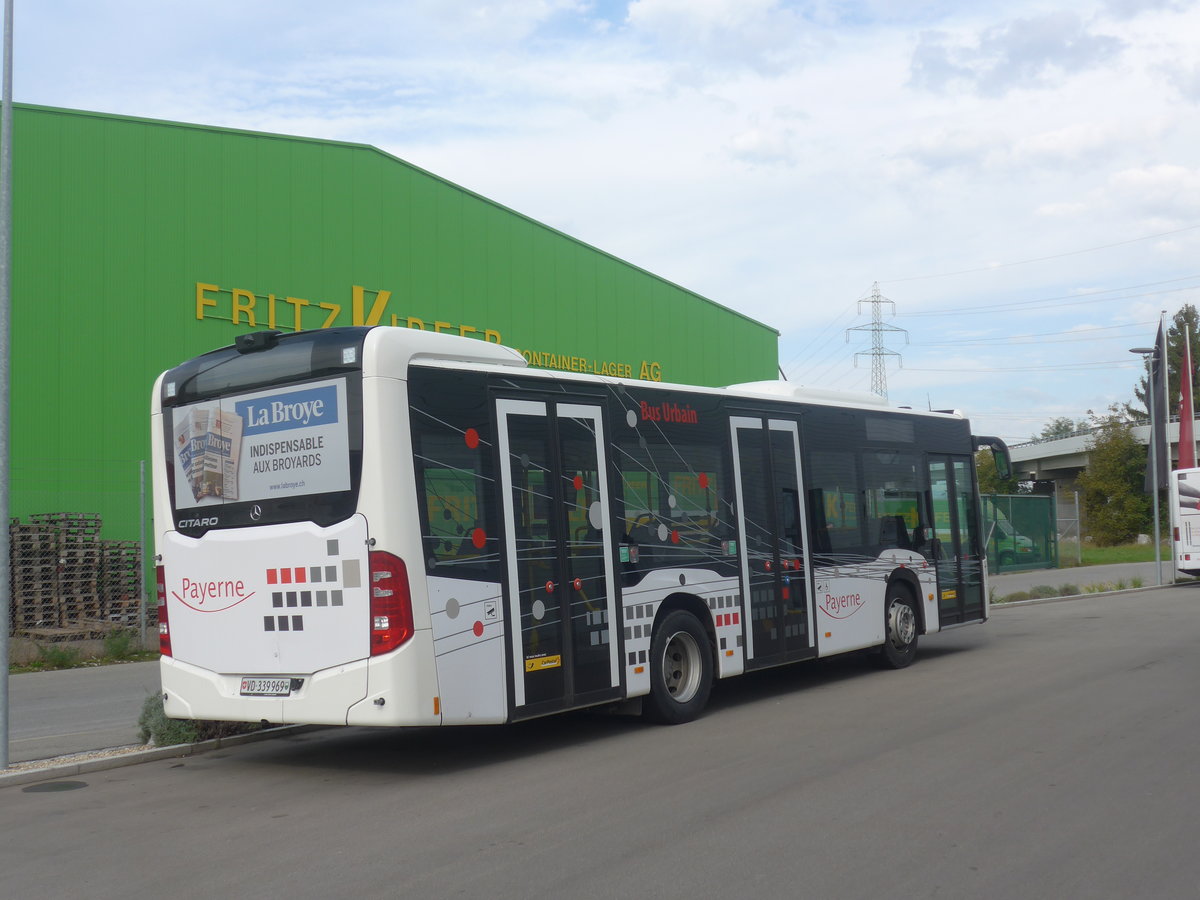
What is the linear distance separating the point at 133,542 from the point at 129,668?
3.70m

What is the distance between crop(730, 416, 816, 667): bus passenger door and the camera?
11.5 m

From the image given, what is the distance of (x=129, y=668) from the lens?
17.0 meters

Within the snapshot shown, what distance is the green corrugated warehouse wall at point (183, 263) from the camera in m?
19.9

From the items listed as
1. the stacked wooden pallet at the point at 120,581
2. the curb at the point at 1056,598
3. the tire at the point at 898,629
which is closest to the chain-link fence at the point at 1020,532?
the curb at the point at 1056,598

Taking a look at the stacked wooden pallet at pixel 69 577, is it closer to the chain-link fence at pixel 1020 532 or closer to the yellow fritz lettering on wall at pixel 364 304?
the yellow fritz lettering on wall at pixel 364 304

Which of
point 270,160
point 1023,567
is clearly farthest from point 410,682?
point 1023,567

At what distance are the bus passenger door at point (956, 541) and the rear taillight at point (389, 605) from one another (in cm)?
887

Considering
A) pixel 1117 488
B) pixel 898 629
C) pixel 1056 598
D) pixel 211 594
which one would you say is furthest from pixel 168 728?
pixel 1117 488

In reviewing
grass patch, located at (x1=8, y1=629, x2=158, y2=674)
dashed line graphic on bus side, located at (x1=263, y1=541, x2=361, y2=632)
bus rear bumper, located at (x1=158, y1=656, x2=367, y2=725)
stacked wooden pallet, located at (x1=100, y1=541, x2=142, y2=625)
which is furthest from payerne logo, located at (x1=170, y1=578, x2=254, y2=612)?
stacked wooden pallet, located at (x1=100, y1=541, x2=142, y2=625)

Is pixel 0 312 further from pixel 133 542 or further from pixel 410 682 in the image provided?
pixel 133 542

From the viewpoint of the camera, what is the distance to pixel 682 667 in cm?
1073

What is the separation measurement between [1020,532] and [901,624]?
82.9ft

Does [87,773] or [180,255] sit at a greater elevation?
[180,255]

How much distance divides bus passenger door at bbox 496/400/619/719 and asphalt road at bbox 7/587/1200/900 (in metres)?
0.62
